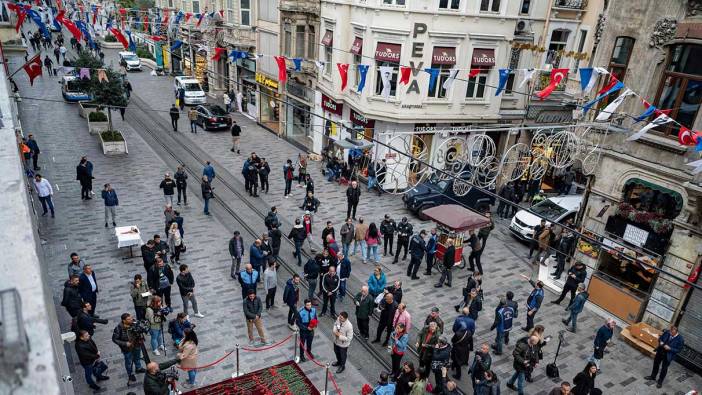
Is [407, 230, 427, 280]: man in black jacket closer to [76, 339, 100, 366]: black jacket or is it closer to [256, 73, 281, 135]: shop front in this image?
[76, 339, 100, 366]: black jacket

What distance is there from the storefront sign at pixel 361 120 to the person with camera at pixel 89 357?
1692cm

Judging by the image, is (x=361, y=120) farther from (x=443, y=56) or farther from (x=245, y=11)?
(x=245, y=11)

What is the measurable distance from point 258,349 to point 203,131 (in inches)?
884

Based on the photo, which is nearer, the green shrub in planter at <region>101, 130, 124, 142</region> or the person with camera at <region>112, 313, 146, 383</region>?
the person with camera at <region>112, 313, 146, 383</region>

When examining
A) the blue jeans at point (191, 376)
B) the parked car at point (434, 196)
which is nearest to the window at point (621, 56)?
the parked car at point (434, 196)

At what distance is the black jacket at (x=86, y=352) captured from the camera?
380 inches

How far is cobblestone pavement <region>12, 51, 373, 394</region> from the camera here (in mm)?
11742

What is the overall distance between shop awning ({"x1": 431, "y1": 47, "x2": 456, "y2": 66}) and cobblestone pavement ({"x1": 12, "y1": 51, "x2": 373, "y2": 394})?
1225 cm

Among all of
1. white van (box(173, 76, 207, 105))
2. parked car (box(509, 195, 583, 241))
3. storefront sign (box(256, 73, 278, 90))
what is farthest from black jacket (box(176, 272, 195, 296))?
white van (box(173, 76, 207, 105))

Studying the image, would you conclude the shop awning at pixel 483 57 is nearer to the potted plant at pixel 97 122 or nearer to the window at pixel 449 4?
the window at pixel 449 4

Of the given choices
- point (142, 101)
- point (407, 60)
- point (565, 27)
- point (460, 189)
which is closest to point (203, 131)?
point (142, 101)

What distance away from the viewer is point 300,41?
1162 inches

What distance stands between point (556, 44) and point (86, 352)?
25.4 m

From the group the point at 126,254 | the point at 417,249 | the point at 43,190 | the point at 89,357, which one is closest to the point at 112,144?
the point at 43,190
